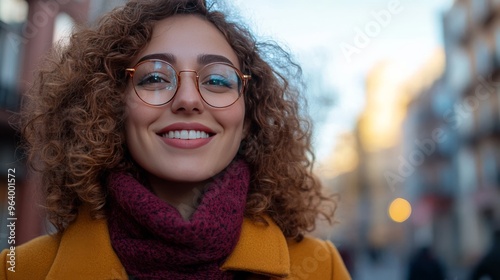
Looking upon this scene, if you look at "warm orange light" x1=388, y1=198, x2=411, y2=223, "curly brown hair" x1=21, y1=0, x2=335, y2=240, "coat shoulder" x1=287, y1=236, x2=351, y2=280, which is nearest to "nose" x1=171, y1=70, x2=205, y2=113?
"curly brown hair" x1=21, y1=0, x2=335, y2=240

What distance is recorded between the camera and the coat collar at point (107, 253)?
1.88 m

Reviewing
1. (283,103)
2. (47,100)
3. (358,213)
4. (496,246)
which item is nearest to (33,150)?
(47,100)

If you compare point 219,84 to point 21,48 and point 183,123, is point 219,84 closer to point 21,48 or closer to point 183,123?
point 183,123

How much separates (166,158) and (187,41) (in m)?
0.45

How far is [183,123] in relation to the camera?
1860 mm

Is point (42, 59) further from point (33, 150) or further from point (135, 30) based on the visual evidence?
point (135, 30)

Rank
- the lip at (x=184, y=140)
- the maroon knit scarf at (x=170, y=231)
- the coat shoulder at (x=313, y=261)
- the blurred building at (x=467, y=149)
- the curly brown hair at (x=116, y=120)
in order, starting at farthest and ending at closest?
the blurred building at (x=467, y=149) → the coat shoulder at (x=313, y=261) → the curly brown hair at (x=116, y=120) → the lip at (x=184, y=140) → the maroon knit scarf at (x=170, y=231)

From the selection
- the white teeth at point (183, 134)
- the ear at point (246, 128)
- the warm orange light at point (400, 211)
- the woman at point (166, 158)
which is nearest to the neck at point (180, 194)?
the woman at point (166, 158)

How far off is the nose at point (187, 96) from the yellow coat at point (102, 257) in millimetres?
523

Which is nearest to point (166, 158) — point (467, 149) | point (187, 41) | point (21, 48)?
point (187, 41)

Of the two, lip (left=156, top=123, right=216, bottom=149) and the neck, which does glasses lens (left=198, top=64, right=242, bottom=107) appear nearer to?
lip (left=156, top=123, right=216, bottom=149)

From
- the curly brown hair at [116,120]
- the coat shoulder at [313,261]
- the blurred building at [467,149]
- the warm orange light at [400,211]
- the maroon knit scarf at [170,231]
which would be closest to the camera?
the maroon knit scarf at [170,231]

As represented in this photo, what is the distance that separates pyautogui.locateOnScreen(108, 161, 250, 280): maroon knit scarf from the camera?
1.74 m

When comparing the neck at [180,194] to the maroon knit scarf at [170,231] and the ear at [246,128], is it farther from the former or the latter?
the ear at [246,128]
